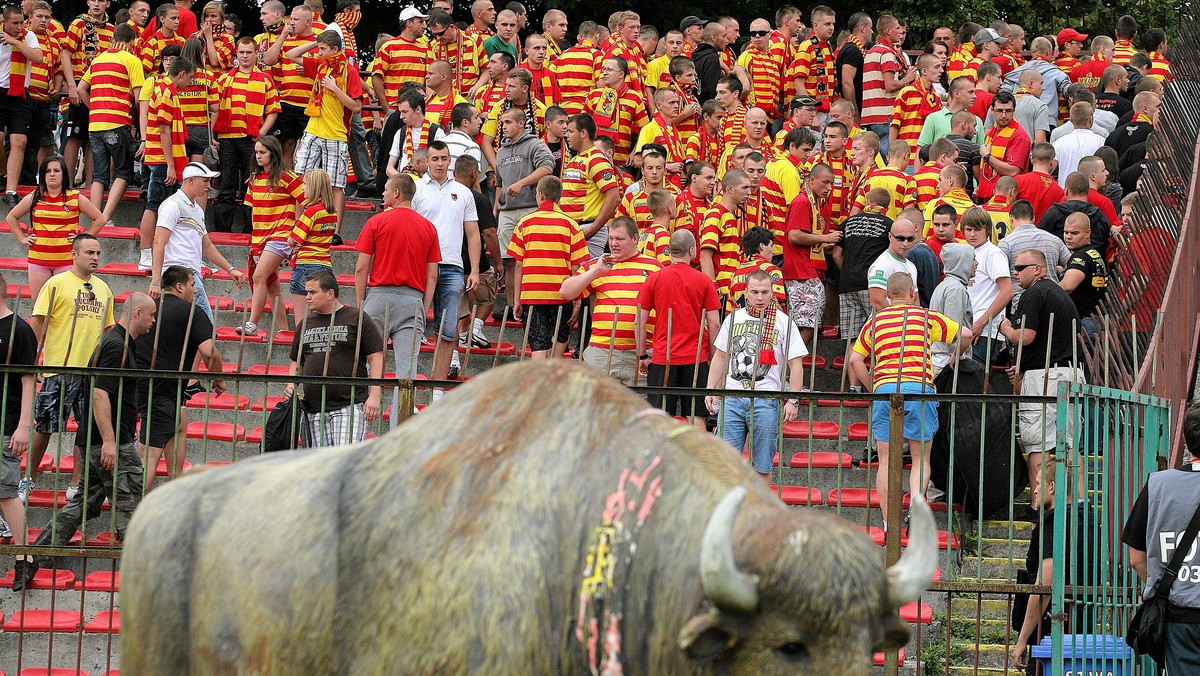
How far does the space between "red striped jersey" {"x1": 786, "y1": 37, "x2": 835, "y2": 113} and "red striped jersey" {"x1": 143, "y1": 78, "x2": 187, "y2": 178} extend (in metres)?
6.98

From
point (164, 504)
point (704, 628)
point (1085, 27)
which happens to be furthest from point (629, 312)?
point (1085, 27)

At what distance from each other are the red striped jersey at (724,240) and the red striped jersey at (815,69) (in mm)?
5237

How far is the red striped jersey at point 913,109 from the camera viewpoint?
1695 cm

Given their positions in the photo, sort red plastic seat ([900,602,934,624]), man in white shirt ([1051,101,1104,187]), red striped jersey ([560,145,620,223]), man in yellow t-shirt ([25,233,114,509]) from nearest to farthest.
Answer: red plastic seat ([900,602,934,624]) → man in yellow t-shirt ([25,233,114,509]) → red striped jersey ([560,145,620,223]) → man in white shirt ([1051,101,1104,187])

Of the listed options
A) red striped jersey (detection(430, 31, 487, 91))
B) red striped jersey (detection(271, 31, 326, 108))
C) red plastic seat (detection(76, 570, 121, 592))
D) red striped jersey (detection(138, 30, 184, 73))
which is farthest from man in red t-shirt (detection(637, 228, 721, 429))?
red striped jersey (detection(138, 30, 184, 73))

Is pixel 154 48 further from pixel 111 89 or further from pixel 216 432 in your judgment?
pixel 216 432

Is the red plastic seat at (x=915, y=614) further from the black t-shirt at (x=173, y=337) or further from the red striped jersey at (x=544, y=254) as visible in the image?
the black t-shirt at (x=173, y=337)

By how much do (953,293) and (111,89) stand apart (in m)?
8.60

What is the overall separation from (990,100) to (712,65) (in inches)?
125

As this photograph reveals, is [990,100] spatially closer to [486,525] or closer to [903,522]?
[903,522]

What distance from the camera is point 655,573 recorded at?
4516 millimetres

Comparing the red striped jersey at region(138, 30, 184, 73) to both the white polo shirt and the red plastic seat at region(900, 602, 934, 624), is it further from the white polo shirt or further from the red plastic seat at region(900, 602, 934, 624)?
the red plastic seat at region(900, 602, 934, 624)

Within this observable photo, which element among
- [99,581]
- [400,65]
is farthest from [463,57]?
[99,581]

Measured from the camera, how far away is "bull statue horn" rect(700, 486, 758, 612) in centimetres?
418
